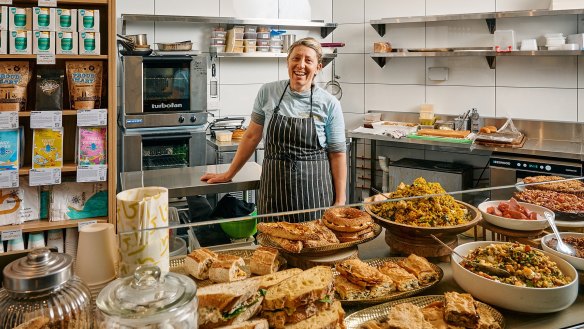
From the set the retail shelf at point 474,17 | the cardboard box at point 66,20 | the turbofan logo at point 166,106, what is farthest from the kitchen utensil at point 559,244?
the turbofan logo at point 166,106

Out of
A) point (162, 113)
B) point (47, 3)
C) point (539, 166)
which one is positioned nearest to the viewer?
point (47, 3)

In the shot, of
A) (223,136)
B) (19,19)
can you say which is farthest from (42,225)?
(223,136)

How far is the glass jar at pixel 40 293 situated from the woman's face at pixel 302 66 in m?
2.07

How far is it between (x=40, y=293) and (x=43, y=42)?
2615mm

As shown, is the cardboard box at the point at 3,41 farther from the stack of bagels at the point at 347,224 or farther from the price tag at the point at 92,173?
the stack of bagels at the point at 347,224

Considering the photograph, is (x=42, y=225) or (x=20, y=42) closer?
(x=20, y=42)

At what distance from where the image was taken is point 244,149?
3.24 meters

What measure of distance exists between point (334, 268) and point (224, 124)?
168 inches

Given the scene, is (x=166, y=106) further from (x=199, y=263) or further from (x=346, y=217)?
(x=199, y=263)

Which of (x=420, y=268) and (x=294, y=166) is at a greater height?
→ (x=294, y=166)

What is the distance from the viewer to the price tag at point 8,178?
122 inches

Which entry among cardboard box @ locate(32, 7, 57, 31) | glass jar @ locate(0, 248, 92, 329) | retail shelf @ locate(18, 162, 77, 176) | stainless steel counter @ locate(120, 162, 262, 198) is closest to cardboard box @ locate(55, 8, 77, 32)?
cardboard box @ locate(32, 7, 57, 31)

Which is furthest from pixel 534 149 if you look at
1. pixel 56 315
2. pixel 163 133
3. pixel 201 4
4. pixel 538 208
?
pixel 56 315

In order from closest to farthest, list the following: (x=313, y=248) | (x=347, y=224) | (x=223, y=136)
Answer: (x=313, y=248)
(x=347, y=224)
(x=223, y=136)
